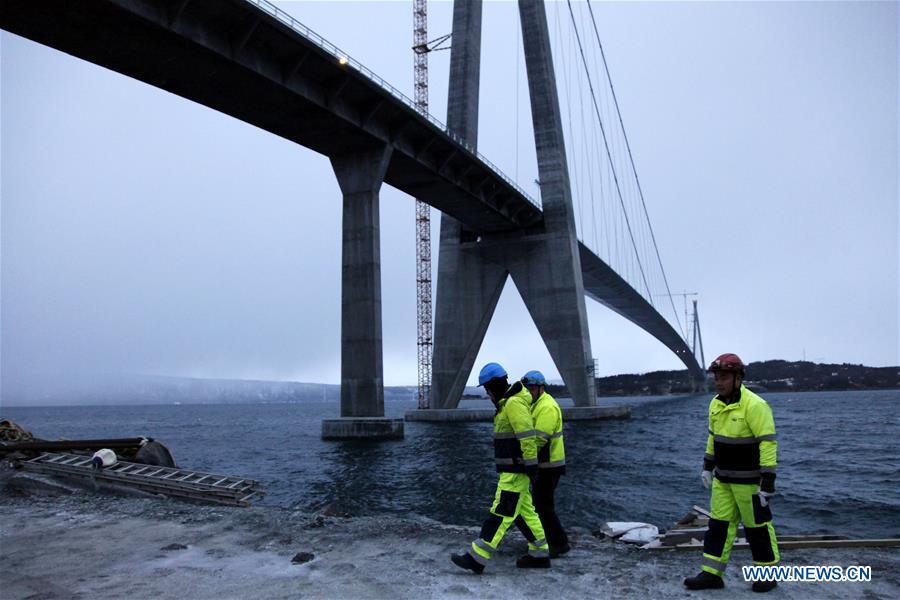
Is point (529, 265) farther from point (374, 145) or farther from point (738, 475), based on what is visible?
point (738, 475)

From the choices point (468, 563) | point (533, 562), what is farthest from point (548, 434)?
point (468, 563)

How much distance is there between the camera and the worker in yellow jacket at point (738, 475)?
4754 mm

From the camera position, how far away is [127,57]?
22594 mm

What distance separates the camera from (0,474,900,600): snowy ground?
491 centimetres

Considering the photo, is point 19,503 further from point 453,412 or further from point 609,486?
point 453,412

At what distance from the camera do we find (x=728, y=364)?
16.6 feet

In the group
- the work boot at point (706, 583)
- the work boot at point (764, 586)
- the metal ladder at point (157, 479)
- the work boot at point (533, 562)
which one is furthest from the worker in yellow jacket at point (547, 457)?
the metal ladder at point (157, 479)

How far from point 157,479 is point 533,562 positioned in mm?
7024

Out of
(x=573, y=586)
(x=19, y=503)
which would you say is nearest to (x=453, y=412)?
(x=19, y=503)

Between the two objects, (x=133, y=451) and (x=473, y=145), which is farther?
(x=473, y=145)

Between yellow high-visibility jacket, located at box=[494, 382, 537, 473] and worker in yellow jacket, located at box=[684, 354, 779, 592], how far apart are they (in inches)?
61.2

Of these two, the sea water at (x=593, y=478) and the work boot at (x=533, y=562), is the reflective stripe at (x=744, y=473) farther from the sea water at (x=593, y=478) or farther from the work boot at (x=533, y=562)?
the sea water at (x=593, y=478)

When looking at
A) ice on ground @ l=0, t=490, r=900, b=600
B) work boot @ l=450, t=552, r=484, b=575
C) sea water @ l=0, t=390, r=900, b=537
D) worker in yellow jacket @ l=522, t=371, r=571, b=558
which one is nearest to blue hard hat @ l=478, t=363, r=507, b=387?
worker in yellow jacket @ l=522, t=371, r=571, b=558

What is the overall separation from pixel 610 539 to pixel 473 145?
140 ft
